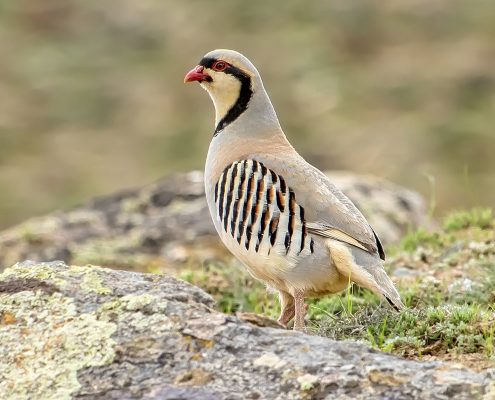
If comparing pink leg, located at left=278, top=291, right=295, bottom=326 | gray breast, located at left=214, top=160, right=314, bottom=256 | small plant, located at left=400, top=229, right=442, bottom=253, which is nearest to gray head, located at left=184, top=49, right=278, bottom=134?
gray breast, located at left=214, top=160, right=314, bottom=256

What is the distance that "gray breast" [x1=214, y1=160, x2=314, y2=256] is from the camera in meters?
5.79

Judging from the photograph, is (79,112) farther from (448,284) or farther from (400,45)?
(448,284)

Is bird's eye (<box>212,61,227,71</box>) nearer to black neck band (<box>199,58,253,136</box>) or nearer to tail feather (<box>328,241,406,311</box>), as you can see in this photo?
black neck band (<box>199,58,253,136</box>)

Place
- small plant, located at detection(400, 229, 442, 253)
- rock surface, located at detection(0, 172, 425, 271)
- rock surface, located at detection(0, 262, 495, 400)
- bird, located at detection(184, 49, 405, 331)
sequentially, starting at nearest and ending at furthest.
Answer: rock surface, located at detection(0, 262, 495, 400), bird, located at detection(184, 49, 405, 331), small plant, located at detection(400, 229, 442, 253), rock surface, located at detection(0, 172, 425, 271)

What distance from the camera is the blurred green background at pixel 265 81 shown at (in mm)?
19906

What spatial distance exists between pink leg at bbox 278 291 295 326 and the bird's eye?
128 cm

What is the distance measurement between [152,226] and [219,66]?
328cm

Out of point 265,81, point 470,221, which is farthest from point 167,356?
point 265,81

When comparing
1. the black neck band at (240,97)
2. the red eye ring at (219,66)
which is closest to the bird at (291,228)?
the black neck band at (240,97)

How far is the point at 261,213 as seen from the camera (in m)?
5.86

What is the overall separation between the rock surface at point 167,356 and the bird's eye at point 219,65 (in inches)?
69.5

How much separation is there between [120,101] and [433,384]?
1985 centimetres

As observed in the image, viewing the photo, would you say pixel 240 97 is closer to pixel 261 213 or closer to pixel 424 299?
pixel 261 213

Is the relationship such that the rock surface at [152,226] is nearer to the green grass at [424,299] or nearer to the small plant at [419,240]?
the green grass at [424,299]
